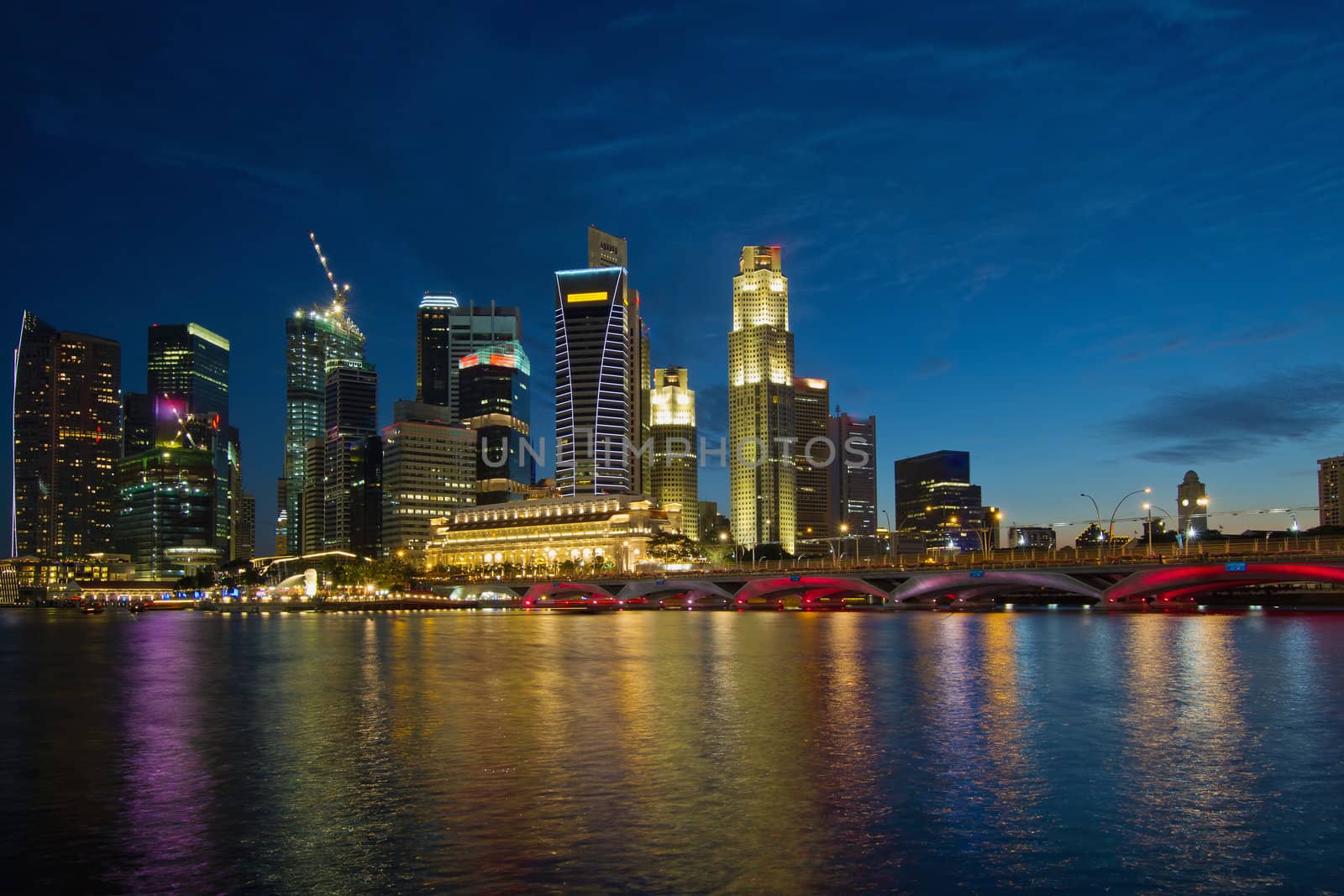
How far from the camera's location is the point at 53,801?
22500mm

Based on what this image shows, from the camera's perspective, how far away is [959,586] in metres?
131

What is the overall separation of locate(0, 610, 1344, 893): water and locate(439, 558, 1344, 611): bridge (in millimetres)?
57897

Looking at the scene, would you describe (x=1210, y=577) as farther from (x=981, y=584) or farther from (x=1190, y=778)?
(x=1190, y=778)

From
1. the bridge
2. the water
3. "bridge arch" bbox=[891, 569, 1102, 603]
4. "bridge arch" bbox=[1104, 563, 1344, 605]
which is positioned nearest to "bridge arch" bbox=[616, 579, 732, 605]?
the bridge

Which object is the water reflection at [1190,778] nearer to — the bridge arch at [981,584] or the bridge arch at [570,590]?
the bridge arch at [981,584]

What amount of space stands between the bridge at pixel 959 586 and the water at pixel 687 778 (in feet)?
190

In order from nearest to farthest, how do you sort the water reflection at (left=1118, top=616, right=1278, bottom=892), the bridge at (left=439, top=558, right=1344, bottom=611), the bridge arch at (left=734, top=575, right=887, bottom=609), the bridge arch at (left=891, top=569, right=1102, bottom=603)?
the water reflection at (left=1118, top=616, right=1278, bottom=892) < the bridge at (left=439, top=558, right=1344, bottom=611) < the bridge arch at (left=891, top=569, right=1102, bottom=603) < the bridge arch at (left=734, top=575, right=887, bottom=609)

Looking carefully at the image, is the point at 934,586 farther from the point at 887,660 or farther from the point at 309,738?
the point at 309,738

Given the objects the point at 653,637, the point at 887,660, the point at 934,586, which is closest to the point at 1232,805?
the point at 887,660

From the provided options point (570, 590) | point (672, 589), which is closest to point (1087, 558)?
point (672, 589)

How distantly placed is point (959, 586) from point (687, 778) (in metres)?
113

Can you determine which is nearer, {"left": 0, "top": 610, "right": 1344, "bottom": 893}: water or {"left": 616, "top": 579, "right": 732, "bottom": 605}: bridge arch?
{"left": 0, "top": 610, "right": 1344, "bottom": 893}: water

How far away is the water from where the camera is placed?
1716cm

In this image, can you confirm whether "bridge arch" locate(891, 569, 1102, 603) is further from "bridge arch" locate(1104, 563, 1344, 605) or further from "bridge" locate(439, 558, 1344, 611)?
"bridge arch" locate(1104, 563, 1344, 605)
